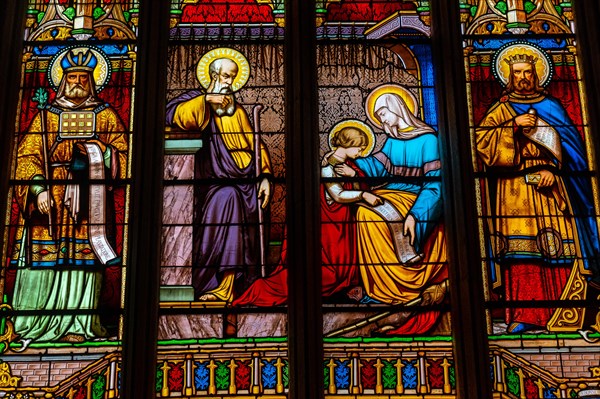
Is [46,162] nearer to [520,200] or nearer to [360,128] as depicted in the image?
[360,128]

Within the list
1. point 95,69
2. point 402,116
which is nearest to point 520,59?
point 402,116

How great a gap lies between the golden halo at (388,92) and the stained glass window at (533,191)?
407 millimetres

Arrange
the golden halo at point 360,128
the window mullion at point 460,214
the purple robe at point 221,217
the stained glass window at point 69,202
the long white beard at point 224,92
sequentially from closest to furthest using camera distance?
the window mullion at point 460,214
the stained glass window at point 69,202
the purple robe at point 221,217
the golden halo at point 360,128
the long white beard at point 224,92

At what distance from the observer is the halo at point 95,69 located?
8617 millimetres

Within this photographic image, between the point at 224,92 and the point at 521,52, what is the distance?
2.13 meters

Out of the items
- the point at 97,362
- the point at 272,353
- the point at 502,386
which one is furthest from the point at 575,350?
the point at 97,362

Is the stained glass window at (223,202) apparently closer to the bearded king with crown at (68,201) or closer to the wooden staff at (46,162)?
the bearded king with crown at (68,201)

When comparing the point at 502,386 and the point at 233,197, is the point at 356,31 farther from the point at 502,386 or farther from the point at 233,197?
the point at 502,386

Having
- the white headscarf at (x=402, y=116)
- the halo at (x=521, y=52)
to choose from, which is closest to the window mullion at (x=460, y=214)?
the white headscarf at (x=402, y=116)

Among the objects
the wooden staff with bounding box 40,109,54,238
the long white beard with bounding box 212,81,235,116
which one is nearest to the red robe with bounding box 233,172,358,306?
the long white beard with bounding box 212,81,235,116

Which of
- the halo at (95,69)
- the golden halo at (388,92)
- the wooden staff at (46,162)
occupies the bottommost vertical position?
the wooden staff at (46,162)

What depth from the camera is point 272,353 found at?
7.82m

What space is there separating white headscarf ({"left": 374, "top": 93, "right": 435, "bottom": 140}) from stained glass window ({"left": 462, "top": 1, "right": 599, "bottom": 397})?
36 centimetres

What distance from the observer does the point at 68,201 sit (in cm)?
828
